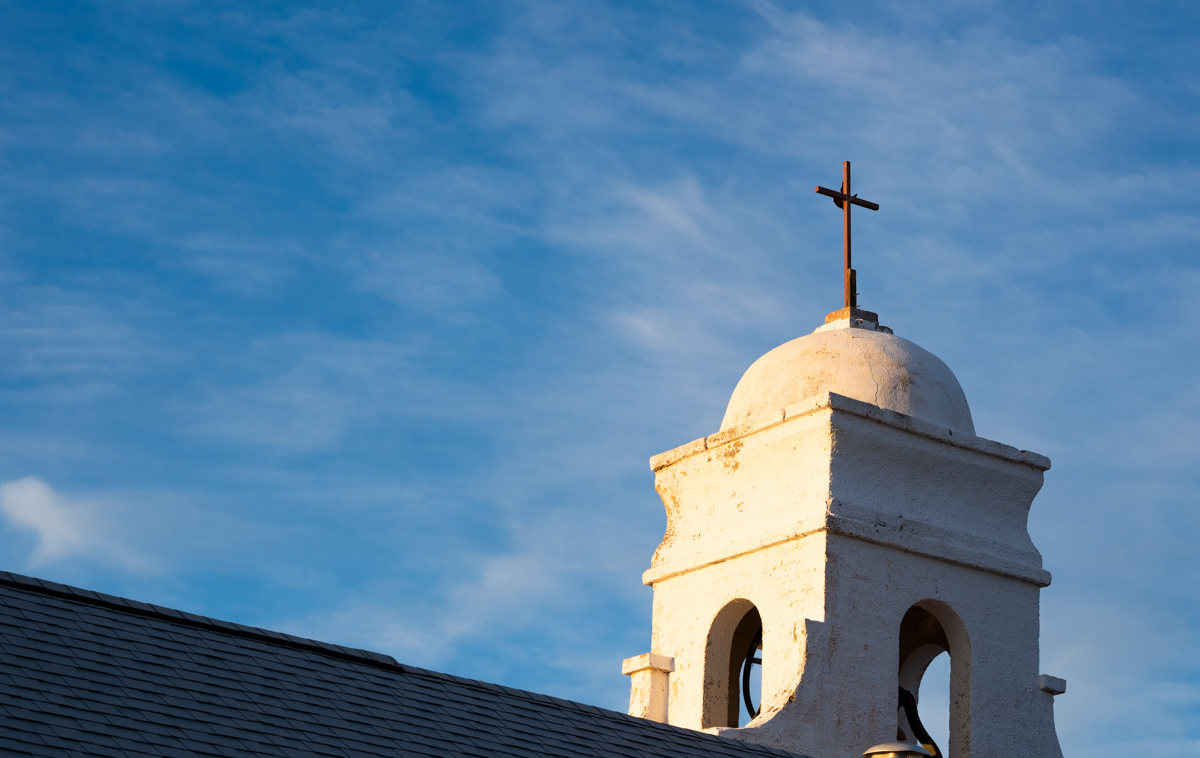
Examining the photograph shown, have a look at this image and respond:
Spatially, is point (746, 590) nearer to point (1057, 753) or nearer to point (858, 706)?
point (858, 706)

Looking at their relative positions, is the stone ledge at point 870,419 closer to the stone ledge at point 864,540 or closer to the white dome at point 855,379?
the white dome at point 855,379

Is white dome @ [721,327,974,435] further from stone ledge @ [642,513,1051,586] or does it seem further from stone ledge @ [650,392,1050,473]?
stone ledge @ [642,513,1051,586]

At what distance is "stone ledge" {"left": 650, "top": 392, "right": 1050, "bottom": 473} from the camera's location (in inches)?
555

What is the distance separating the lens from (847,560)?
Answer: 543 inches

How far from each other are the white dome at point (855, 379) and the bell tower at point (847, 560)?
0.02 m

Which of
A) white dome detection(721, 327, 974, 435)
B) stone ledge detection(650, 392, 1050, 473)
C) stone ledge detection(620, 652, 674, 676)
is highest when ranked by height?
white dome detection(721, 327, 974, 435)

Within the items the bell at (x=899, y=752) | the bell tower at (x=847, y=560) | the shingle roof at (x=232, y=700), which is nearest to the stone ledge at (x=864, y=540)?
the bell tower at (x=847, y=560)

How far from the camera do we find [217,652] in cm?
985

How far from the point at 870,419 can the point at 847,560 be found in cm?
117

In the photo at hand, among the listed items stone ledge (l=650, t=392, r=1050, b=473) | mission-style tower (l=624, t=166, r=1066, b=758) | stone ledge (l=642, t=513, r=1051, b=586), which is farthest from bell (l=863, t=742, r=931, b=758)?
stone ledge (l=650, t=392, r=1050, b=473)

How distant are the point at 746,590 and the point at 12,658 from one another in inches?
273

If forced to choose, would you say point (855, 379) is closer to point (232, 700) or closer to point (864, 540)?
point (864, 540)

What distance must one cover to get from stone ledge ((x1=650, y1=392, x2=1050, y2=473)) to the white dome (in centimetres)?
18

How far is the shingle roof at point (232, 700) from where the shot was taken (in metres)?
8.34
